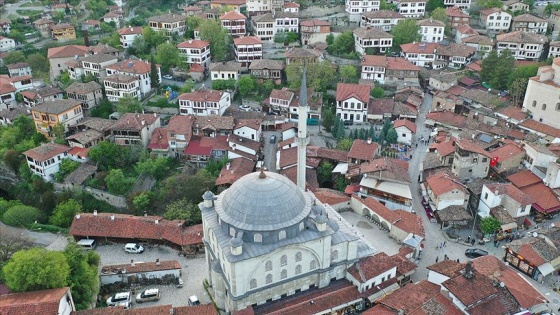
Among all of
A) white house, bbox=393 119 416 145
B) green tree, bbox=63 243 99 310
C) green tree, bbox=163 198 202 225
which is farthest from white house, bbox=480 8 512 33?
green tree, bbox=63 243 99 310

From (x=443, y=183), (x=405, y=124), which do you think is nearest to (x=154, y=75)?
(x=405, y=124)

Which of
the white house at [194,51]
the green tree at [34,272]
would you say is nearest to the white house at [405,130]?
the white house at [194,51]

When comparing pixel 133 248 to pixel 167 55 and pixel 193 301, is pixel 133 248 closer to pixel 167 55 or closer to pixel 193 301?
pixel 193 301

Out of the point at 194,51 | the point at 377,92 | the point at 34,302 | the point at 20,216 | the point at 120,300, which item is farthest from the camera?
the point at 194,51

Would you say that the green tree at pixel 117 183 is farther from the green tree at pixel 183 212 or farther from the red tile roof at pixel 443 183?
the red tile roof at pixel 443 183

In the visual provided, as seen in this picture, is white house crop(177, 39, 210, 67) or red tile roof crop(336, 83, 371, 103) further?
white house crop(177, 39, 210, 67)

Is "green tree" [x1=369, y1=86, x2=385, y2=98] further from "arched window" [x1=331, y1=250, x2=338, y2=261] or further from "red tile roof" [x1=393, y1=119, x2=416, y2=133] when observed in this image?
"arched window" [x1=331, y1=250, x2=338, y2=261]
